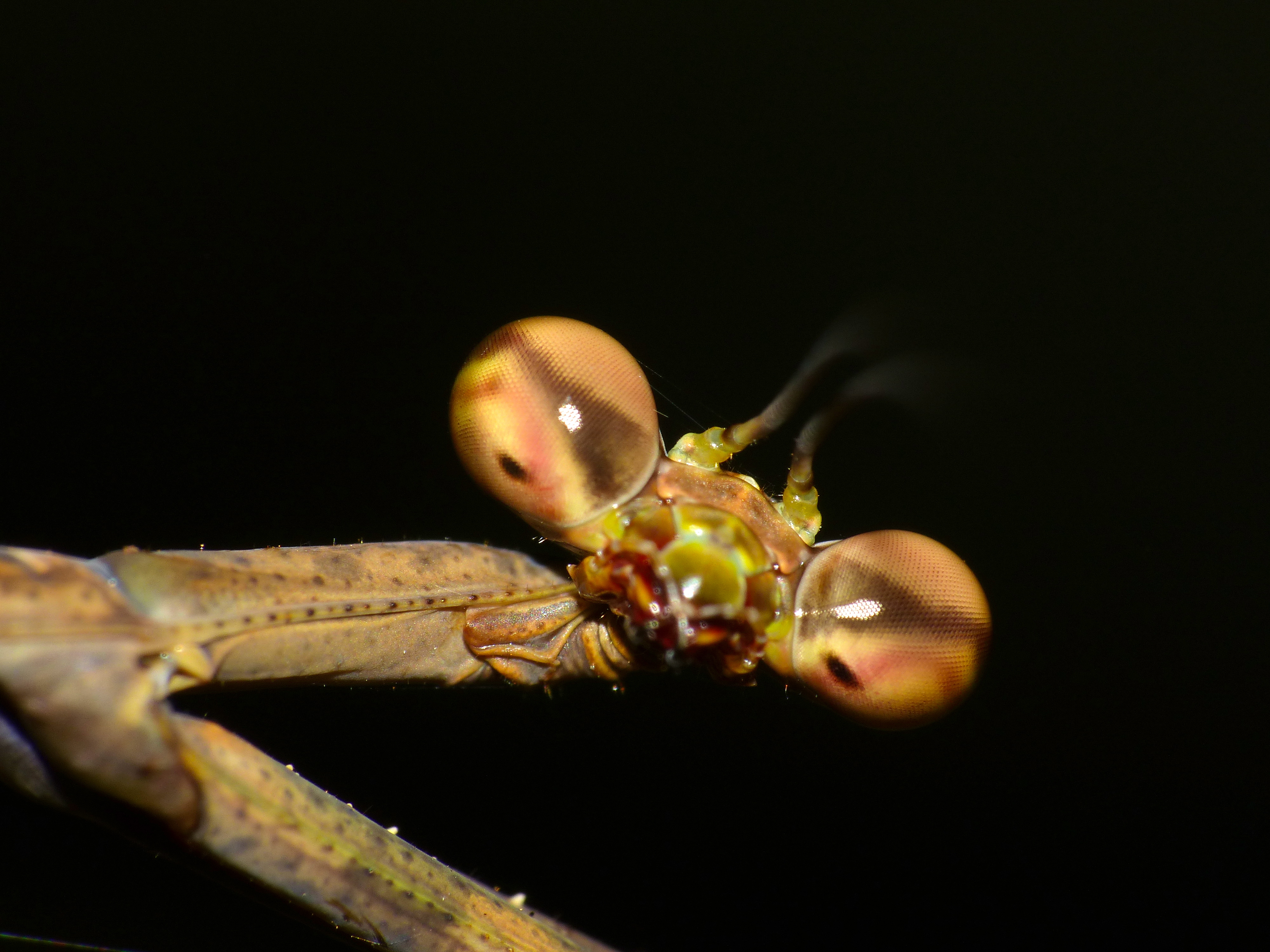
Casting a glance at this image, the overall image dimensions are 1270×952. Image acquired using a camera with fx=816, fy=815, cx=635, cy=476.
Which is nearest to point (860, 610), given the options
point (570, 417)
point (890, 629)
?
point (890, 629)

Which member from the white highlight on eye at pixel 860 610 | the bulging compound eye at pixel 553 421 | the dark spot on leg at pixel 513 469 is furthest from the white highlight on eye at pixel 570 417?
the white highlight on eye at pixel 860 610

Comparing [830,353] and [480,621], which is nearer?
[830,353]

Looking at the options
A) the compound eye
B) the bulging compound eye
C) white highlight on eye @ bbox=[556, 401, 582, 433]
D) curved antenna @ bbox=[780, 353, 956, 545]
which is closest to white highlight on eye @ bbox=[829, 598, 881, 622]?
the compound eye

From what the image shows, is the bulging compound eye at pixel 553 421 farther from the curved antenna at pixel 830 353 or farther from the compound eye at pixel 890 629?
the compound eye at pixel 890 629

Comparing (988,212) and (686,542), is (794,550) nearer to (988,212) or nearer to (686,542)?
(686,542)

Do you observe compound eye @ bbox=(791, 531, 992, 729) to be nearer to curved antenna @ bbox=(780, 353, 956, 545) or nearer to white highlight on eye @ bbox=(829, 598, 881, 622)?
white highlight on eye @ bbox=(829, 598, 881, 622)

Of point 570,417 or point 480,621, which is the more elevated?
point 570,417

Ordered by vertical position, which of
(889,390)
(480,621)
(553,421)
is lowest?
(480,621)

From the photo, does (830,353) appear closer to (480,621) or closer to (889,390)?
(889,390)

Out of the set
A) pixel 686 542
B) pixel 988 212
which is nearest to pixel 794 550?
pixel 686 542
